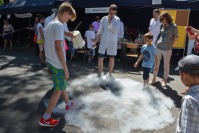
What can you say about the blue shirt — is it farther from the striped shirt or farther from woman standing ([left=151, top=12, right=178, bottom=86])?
the striped shirt

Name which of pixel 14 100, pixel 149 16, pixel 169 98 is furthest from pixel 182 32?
pixel 14 100

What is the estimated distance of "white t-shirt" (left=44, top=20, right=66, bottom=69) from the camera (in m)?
3.45

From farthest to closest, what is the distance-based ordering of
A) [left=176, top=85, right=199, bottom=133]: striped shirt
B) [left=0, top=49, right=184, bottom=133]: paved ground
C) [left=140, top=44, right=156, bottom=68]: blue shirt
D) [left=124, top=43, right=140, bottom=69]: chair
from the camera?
[left=124, top=43, right=140, bottom=69]: chair → [left=140, top=44, right=156, bottom=68]: blue shirt → [left=0, top=49, right=184, bottom=133]: paved ground → [left=176, top=85, right=199, bottom=133]: striped shirt

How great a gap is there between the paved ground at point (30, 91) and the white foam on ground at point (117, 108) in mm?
197

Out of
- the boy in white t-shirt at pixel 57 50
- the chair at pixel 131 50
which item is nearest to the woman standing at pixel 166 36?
the chair at pixel 131 50

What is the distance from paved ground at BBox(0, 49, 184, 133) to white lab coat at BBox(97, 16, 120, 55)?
100 cm

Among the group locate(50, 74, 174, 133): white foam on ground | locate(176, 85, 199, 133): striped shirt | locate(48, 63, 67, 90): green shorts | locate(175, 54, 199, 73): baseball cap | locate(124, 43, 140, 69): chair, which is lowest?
locate(50, 74, 174, 133): white foam on ground

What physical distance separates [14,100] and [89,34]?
4.93 meters

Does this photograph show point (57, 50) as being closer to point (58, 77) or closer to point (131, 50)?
point (58, 77)

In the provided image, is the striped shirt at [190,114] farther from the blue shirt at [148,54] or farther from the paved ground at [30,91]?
the blue shirt at [148,54]

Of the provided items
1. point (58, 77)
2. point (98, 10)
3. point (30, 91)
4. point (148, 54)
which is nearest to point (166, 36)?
point (148, 54)

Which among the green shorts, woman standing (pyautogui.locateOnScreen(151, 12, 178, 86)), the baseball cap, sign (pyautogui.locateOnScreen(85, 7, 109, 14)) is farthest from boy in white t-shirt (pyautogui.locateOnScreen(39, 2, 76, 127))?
sign (pyautogui.locateOnScreen(85, 7, 109, 14))

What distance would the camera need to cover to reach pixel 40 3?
12.1 metres

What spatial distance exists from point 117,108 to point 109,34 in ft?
7.65
